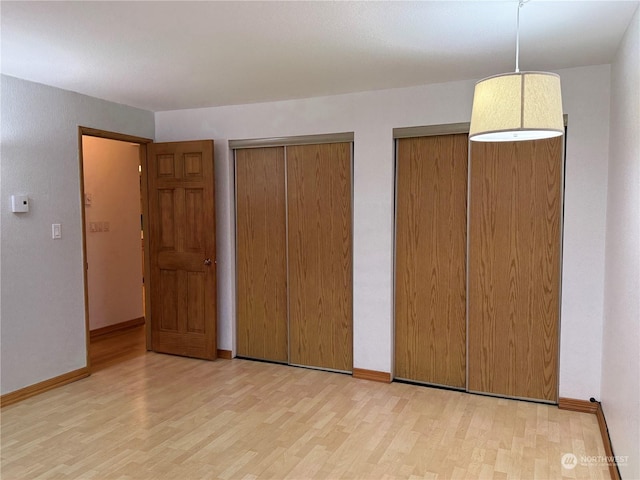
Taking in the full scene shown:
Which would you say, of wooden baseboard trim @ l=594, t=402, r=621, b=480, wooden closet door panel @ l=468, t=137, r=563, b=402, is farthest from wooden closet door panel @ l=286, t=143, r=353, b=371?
wooden baseboard trim @ l=594, t=402, r=621, b=480

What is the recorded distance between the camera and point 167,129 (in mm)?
4730

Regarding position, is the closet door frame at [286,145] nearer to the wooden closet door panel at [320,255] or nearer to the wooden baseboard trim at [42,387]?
the wooden closet door panel at [320,255]

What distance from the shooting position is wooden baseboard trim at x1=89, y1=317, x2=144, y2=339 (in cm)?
533

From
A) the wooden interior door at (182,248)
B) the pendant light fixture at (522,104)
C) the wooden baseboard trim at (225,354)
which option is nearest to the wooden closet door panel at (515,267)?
the pendant light fixture at (522,104)

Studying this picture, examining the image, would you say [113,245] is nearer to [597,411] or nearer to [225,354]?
[225,354]

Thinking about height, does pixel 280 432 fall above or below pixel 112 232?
below

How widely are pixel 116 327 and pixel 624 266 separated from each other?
5.11 meters

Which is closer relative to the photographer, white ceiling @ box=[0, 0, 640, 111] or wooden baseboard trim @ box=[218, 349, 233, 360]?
white ceiling @ box=[0, 0, 640, 111]

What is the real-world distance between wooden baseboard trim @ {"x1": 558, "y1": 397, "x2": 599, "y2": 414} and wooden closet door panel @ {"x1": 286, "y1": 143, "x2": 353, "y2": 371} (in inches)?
64.4

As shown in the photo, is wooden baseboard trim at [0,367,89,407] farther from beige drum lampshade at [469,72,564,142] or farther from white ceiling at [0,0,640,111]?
beige drum lampshade at [469,72,564,142]

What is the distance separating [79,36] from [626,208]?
3055 mm

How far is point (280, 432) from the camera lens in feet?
10.1

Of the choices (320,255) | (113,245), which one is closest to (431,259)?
(320,255)

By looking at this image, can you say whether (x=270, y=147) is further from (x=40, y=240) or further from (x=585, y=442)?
Result: (x=585, y=442)
